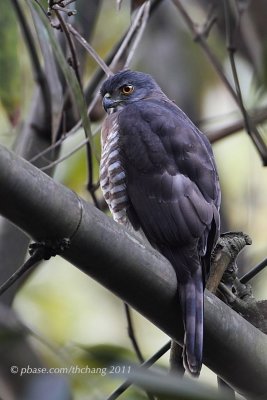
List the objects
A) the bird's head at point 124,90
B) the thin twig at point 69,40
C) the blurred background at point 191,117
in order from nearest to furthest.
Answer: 1. the thin twig at point 69,40
2. the bird's head at point 124,90
3. the blurred background at point 191,117

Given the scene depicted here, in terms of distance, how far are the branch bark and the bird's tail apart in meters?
0.03

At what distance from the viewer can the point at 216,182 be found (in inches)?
128

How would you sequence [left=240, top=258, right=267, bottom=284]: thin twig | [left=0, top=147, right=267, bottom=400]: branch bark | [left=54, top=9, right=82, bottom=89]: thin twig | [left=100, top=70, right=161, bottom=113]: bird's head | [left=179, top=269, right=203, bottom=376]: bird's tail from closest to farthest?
[left=0, top=147, right=267, bottom=400]: branch bark
[left=179, top=269, right=203, bottom=376]: bird's tail
[left=240, top=258, right=267, bottom=284]: thin twig
[left=54, top=9, right=82, bottom=89]: thin twig
[left=100, top=70, right=161, bottom=113]: bird's head

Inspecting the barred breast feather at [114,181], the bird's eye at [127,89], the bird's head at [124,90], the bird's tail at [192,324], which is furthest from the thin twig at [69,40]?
the bird's tail at [192,324]

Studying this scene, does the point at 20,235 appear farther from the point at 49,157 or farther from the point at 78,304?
the point at 78,304

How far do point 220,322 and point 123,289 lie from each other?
0.32 m

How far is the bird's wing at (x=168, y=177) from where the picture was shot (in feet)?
9.71

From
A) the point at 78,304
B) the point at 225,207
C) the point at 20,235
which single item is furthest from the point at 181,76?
the point at 20,235

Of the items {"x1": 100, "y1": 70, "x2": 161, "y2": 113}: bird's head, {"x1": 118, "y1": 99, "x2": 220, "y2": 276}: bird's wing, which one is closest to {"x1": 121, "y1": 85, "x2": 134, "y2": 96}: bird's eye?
{"x1": 100, "y1": 70, "x2": 161, "y2": 113}: bird's head

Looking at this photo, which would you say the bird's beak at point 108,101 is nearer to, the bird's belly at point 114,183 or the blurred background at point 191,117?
the blurred background at point 191,117

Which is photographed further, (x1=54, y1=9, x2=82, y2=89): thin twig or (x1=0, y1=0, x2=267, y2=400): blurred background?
(x1=0, y1=0, x2=267, y2=400): blurred background

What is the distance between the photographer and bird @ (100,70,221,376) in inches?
114

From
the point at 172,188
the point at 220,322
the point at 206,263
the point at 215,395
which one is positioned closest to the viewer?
the point at 215,395

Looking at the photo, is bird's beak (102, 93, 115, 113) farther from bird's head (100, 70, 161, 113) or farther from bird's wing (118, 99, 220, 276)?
bird's wing (118, 99, 220, 276)
